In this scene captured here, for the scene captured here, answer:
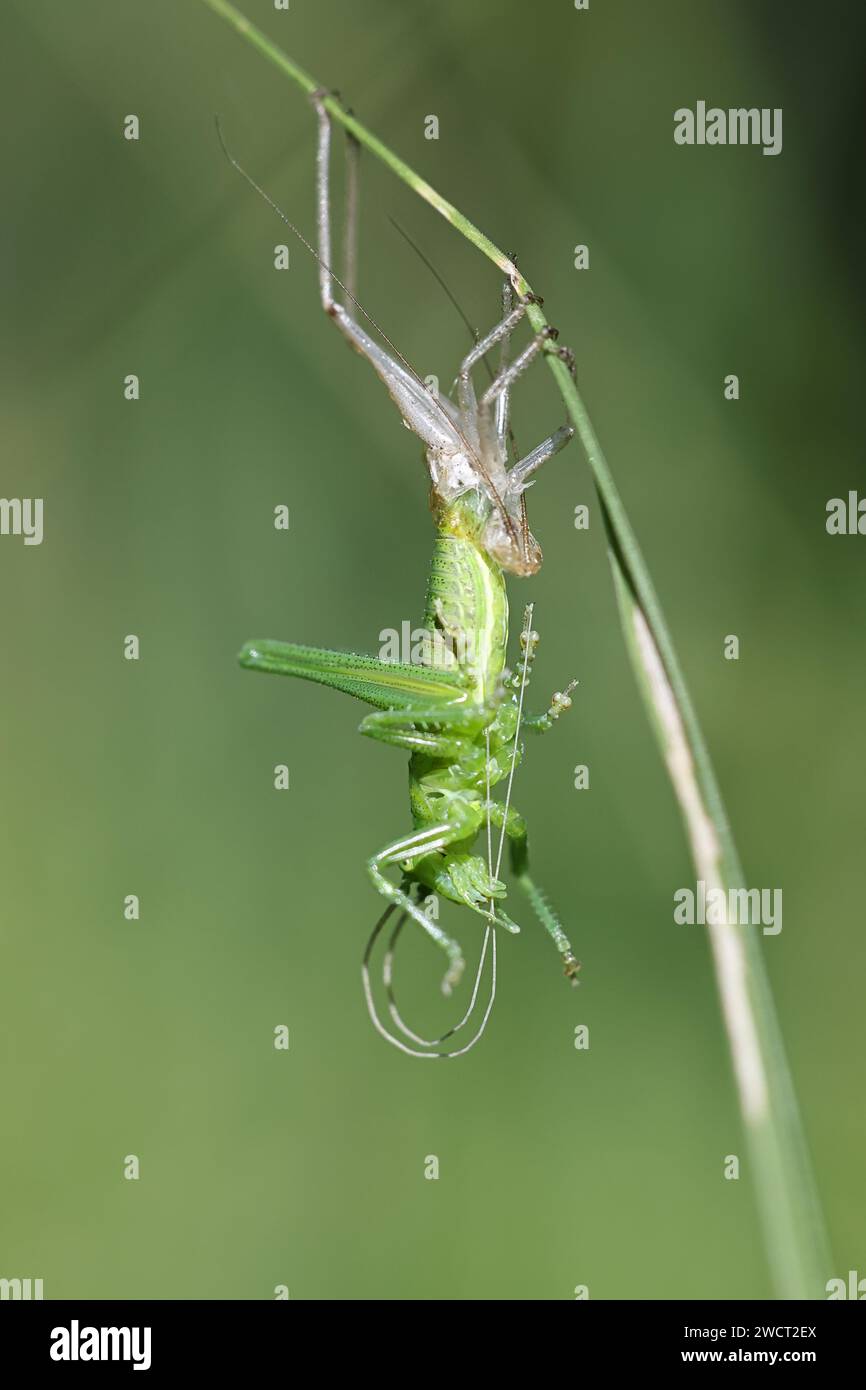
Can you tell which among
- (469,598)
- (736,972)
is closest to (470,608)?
(469,598)

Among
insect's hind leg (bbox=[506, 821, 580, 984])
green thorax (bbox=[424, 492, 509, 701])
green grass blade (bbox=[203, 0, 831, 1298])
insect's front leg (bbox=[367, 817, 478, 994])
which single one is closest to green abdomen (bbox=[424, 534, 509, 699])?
green thorax (bbox=[424, 492, 509, 701])

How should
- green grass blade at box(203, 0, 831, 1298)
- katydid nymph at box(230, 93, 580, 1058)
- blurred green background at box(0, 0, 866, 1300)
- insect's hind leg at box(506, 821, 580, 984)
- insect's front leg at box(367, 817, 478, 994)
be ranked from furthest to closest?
blurred green background at box(0, 0, 866, 1300)
insect's hind leg at box(506, 821, 580, 984)
insect's front leg at box(367, 817, 478, 994)
katydid nymph at box(230, 93, 580, 1058)
green grass blade at box(203, 0, 831, 1298)

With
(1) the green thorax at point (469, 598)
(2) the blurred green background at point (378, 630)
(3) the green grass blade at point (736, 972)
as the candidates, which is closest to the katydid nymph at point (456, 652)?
(1) the green thorax at point (469, 598)

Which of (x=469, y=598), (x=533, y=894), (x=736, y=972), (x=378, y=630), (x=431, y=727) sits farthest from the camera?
(x=378, y=630)

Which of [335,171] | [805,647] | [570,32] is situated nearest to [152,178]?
[335,171]

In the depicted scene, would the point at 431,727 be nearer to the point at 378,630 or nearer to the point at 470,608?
the point at 470,608

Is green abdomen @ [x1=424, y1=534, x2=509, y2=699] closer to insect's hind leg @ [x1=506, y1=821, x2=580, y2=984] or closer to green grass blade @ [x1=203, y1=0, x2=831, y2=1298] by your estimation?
insect's hind leg @ [x1=506, y1=821, x2=580, y2=984]

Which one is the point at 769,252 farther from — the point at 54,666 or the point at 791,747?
the point at 54,666
